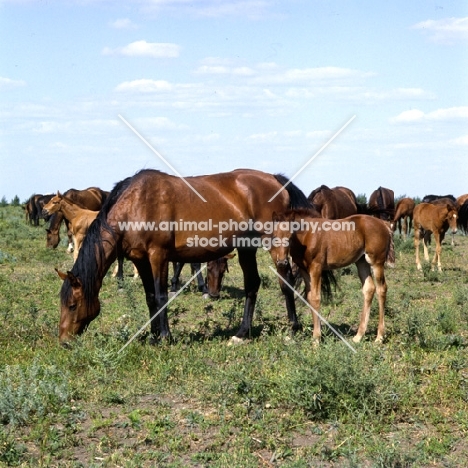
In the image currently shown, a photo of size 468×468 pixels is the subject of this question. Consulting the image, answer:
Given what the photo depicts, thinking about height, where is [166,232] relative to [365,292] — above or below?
above

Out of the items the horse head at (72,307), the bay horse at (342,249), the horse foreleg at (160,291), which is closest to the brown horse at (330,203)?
the bay horse at (342,249)

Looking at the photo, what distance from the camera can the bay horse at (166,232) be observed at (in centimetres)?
938

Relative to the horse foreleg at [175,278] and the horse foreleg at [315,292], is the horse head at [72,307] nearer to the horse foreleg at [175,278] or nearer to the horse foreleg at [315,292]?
the horse foreleg at [315,292]

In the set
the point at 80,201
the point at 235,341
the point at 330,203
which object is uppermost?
the point at 80,201

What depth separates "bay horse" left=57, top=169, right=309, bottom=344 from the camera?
30.8 ft

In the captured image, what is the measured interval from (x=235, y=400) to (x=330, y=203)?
8929 millimetres

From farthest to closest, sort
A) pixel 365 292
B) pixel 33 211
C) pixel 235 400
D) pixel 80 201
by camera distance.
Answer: pixel 33 211, pixel 80 201, pixel 365 292, pixel 235 400

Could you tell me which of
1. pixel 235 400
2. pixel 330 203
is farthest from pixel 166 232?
pixel 330 203

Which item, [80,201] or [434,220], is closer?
[434,220]

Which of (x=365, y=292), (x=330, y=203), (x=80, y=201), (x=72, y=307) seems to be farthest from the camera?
(x=80, y=201)

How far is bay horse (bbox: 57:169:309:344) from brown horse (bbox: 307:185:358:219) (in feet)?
15.4

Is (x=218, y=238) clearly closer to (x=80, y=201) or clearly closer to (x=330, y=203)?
(x=330, y=203)

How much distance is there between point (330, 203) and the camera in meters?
15.7

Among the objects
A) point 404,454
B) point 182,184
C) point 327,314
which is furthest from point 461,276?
point 404,454
